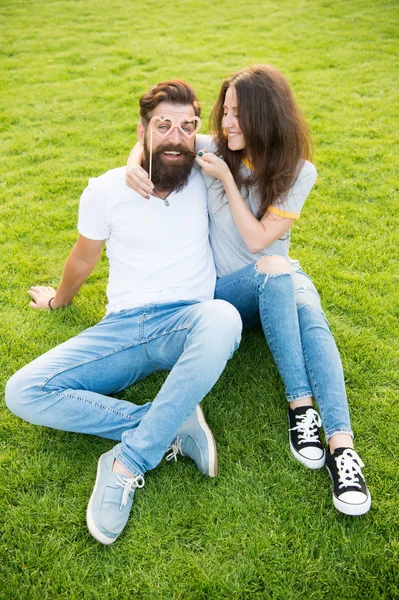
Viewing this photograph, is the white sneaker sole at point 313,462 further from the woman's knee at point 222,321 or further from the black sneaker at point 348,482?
the woman's knee at point 222,321

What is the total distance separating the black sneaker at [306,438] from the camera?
2441 millimetres

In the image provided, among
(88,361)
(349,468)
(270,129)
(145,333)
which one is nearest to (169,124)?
(270,129)

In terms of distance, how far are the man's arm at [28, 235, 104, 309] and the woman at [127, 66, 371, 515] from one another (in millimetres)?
457

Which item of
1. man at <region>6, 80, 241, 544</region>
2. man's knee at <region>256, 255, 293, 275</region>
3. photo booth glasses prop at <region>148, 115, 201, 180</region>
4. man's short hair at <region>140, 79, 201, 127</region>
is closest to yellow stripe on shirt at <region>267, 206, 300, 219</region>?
man's knee at <region>256, 255, 293, 275</region>

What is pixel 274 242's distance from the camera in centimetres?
299

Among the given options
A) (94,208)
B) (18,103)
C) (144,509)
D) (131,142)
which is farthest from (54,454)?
(18,103)

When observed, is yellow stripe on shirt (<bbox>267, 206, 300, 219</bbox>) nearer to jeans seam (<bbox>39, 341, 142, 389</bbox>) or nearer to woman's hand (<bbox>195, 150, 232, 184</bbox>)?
woman's hand (<bbox>195, 150, 232, 184</bbox>)

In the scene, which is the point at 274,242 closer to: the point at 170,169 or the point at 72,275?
the point at 170,169

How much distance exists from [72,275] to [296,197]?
4.64 feet

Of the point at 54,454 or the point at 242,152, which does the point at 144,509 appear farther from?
the point at 242,152

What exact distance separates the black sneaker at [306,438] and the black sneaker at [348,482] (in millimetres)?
58

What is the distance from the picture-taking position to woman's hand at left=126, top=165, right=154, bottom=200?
106 inches

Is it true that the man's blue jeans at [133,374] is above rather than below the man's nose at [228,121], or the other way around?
below

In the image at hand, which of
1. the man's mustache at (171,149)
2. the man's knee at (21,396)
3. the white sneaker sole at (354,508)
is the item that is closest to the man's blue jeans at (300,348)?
the white sneaker sole at (354,508)
